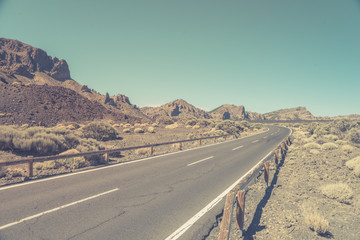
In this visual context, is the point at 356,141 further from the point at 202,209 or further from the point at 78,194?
the point at 78,194

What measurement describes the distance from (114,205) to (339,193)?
290 inches

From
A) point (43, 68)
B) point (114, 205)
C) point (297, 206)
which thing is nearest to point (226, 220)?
point (114, 205)

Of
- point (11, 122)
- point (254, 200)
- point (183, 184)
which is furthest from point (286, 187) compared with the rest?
point (11, 122)

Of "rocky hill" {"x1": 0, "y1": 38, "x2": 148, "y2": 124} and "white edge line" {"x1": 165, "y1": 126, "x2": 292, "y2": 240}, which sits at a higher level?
"rocky hill" {"x1": 0, "y1": 38, "x2": 148, "y2": 124}

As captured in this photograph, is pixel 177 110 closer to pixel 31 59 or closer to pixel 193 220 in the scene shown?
pixel 31 59

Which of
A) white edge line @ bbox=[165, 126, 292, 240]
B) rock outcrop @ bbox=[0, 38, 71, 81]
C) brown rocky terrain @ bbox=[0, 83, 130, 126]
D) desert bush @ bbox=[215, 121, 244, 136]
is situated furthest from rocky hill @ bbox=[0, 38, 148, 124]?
white edge line @ bbox=[165, 126, 292, 240]

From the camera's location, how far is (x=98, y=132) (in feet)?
66.5

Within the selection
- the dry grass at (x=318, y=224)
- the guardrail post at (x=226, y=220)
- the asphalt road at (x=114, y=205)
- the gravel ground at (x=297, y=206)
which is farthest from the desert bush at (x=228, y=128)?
the guardrail post at (x=226, y=220)

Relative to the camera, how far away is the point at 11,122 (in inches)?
1182

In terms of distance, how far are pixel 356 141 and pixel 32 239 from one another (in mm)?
26810

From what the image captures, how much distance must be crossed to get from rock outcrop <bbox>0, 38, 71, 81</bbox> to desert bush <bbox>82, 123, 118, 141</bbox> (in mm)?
81388

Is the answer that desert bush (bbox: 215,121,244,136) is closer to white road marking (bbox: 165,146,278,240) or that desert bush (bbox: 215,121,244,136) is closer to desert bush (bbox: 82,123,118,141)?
desert bush (bbox: 82,123,118,141)

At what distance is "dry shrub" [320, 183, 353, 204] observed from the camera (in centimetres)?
581

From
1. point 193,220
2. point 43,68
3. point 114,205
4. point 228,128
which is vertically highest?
point 43,68
